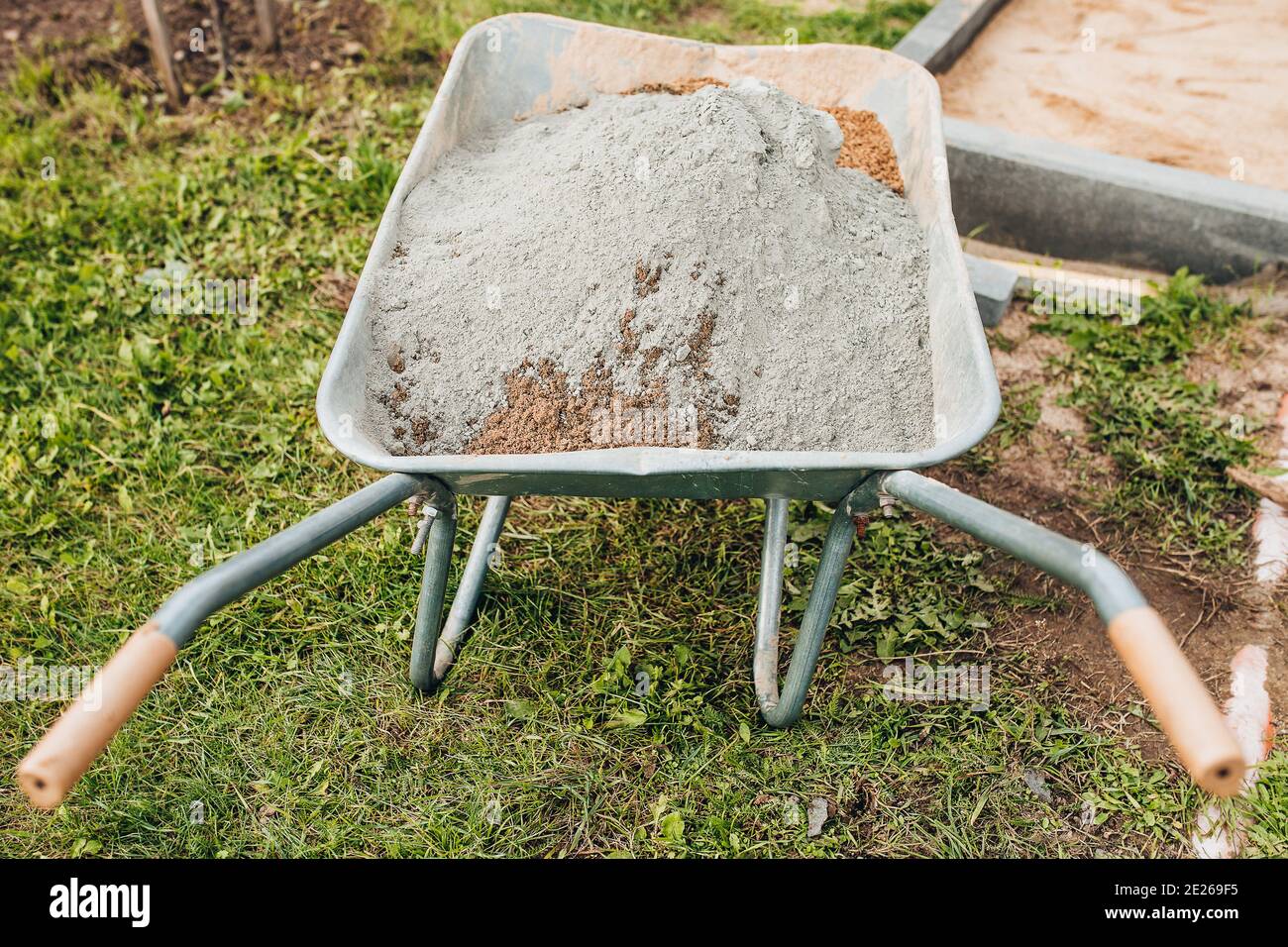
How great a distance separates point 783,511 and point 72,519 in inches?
69.1

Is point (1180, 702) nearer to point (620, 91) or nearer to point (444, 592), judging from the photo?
point (444, 592)

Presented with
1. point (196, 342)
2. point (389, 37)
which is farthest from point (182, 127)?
point (196, 342)

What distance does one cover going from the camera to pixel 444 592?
1.80m

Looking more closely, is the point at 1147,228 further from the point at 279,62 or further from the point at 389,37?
the point at 279,62

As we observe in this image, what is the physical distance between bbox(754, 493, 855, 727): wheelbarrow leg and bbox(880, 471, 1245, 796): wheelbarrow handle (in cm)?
31

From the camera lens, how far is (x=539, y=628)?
2.22 m

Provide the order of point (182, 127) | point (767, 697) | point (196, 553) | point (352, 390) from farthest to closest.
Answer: point (182, 127), point (196, 553), point (767, 697), point (352, 390)

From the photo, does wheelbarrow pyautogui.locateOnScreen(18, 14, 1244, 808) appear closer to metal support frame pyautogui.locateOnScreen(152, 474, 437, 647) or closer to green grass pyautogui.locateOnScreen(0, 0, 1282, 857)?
metal support frame pyautogui.locateOnScreen(152, 474, 437, 647)

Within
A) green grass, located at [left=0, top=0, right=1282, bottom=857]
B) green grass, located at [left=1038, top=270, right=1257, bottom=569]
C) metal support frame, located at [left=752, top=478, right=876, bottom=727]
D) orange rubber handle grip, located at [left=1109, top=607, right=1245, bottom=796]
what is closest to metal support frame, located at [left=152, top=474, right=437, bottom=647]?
metal support frame, located at [left=752, top=478, right=876, bottom=727]

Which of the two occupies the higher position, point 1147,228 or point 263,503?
point 1147,228

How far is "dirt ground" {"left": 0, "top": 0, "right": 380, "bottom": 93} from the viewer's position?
12.5 ft

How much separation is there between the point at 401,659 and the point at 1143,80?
3.37 meters

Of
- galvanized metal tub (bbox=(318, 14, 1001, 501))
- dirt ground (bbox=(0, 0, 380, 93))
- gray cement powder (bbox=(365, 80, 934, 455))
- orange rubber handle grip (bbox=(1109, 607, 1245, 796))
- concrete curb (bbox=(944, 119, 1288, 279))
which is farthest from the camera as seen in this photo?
dirt ground (bbox=(0, 0, 380, 93))

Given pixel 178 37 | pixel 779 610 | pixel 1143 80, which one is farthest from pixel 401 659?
pixel 1143 80
